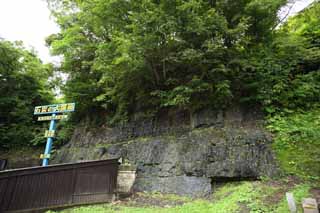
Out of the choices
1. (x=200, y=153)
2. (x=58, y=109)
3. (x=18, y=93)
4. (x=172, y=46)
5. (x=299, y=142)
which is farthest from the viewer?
(x=18, y=93)

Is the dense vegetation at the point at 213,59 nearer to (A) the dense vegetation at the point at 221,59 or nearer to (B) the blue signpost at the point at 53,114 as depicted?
(A) the dense vegetation at the point at 221,59

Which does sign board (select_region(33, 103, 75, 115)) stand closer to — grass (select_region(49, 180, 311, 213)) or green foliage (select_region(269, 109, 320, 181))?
grass (select_region(49, 180, 311, 213))

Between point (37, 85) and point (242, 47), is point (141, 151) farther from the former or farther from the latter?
point (37, 85)

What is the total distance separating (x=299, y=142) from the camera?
523 centimetres

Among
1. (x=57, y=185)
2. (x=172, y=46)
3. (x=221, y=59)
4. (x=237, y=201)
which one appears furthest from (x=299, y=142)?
(x=57, y=185)

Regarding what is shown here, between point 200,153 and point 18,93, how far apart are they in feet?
37.7

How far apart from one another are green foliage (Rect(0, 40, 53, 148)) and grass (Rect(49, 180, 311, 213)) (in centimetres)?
826

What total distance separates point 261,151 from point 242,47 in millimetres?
4040

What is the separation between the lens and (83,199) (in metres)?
5.36

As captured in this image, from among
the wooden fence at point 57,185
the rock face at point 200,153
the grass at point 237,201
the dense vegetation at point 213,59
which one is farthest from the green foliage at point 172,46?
the wooden fence at point 57,185

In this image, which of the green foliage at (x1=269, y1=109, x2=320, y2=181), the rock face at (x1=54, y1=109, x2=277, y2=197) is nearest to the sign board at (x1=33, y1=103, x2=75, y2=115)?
the rock face at (x1=54, y1=109, x2=277, y2=197)

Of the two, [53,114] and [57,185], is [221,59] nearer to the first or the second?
[57,185]

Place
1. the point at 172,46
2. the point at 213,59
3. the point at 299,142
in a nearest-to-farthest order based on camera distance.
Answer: the point at 299,142
the point at 213,59
the point at 172,46

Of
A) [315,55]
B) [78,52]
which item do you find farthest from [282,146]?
[78,52]
